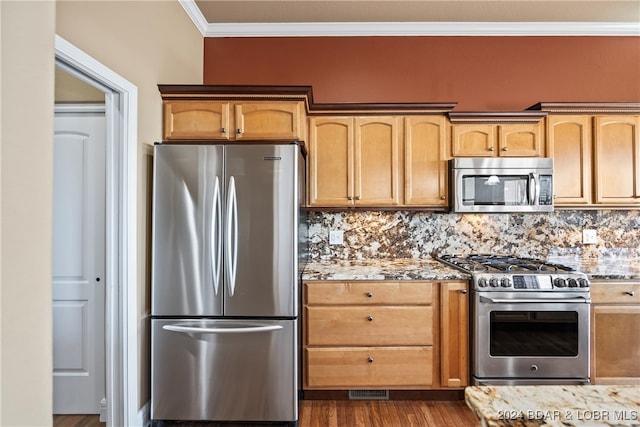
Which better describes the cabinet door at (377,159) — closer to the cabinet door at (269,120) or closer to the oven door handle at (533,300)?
the cabinet door at (269,120)

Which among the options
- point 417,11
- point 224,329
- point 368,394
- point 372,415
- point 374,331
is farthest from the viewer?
point 417,11

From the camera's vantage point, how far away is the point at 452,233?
3381mm

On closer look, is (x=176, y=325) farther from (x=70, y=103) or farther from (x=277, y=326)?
(x=70, y=103)

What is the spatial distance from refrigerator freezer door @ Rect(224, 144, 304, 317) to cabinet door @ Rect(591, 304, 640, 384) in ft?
6.86

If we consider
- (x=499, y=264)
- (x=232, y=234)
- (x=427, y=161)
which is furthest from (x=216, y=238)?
(x=499, y=264)

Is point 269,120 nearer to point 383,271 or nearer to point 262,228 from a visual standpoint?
point 262,228

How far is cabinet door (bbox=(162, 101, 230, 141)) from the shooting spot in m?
2.60

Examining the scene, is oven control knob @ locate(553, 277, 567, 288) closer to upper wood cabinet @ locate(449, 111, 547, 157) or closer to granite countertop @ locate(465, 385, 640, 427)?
upper wood cabinet @ locate(449, 111, 547, 157)

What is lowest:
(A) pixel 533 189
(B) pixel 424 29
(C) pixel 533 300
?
(C) pixel 533 300

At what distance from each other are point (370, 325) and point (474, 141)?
1.65 m

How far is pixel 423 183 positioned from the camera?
10.0 ft

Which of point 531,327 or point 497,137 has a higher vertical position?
point 497,137

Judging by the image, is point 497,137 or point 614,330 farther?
point 497,137

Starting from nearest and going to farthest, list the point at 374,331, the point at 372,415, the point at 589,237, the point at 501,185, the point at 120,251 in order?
the point at 120,251
the point at 372,415
the point at 374,331
the point at 501,185
the point at 589,237
